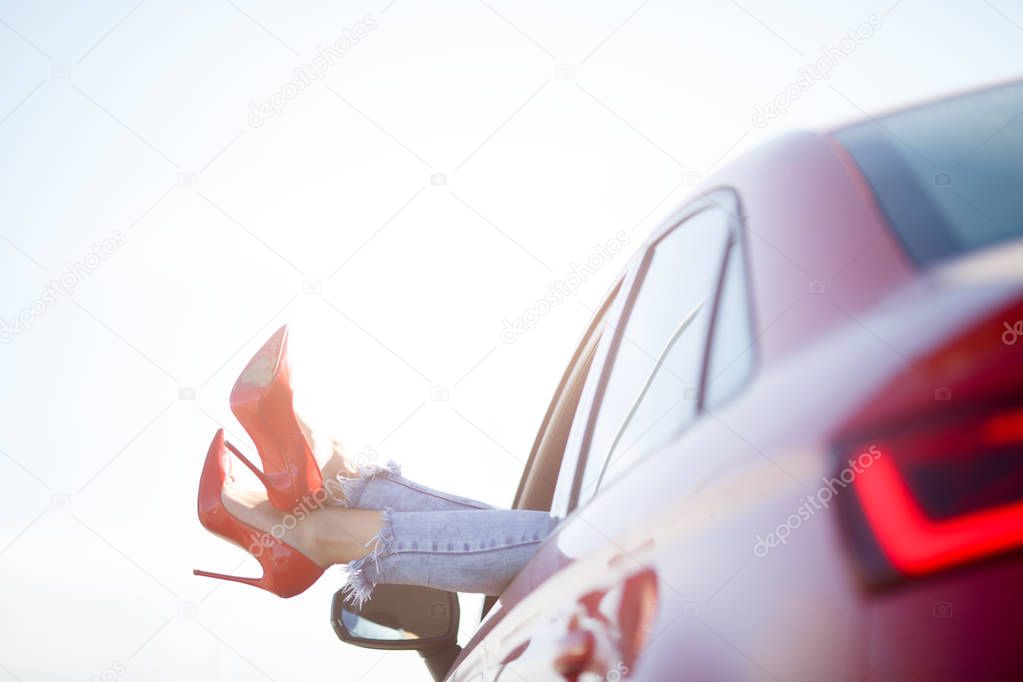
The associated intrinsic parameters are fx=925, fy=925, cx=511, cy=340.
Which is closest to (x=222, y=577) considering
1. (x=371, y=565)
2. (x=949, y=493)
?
(x=371, y=565)

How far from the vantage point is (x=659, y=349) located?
1588 mm

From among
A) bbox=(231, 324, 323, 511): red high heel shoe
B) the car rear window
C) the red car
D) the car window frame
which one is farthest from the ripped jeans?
the car rear window

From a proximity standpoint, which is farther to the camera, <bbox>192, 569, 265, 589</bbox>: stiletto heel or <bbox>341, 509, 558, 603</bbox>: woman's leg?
<bbox>192, 569, 265, 589</bbox>: stiletto heel

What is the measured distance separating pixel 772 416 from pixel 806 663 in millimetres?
212

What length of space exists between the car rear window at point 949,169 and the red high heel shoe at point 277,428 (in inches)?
81.7

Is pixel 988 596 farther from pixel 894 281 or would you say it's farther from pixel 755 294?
pixel 755 294

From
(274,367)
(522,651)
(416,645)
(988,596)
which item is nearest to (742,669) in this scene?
(988,596)

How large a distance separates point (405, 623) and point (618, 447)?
145 centimetres

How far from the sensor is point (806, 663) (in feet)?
2.47

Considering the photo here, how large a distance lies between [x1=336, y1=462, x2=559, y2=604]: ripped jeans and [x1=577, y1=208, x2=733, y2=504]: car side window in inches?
14.0

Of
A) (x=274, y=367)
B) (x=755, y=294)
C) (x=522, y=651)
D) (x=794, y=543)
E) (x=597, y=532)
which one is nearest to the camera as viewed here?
(x=794, y=543)

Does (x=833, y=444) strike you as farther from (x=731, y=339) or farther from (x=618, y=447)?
(x=618, y=447)

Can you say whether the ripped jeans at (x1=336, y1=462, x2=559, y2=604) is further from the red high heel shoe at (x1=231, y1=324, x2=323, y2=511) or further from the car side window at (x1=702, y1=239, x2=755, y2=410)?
the car side window at (x1=702, y1=239, x2=755, y2=410)

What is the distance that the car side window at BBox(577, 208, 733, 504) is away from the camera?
130 centimetres
